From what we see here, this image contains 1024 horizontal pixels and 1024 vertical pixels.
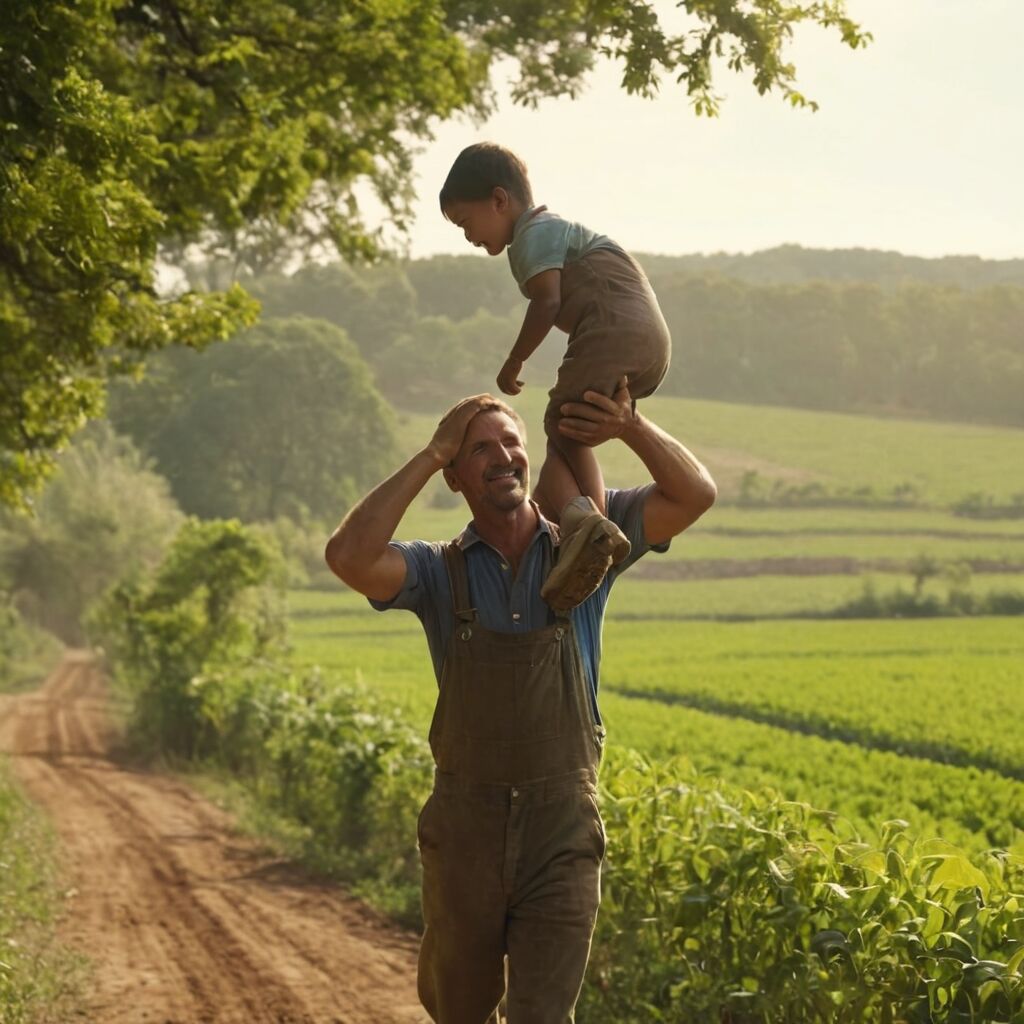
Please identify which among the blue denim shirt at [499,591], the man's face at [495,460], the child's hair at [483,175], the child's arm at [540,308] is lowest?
the blue denim shirt at [499,591]

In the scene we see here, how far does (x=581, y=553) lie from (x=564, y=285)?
0.82 m

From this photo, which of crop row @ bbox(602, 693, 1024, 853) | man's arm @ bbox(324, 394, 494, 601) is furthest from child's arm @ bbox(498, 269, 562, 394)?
crop row @ bbox(602, 693, 1024, 853)

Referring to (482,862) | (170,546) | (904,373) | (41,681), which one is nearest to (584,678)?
(482,862)

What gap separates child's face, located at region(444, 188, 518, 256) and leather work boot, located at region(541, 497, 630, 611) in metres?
0.80

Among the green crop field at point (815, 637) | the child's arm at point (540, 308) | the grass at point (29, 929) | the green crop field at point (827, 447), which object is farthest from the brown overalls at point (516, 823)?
the green crop field at point (827, 447)

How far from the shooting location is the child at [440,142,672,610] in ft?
13.7

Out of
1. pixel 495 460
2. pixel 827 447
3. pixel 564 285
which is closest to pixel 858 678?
pixel 495 460

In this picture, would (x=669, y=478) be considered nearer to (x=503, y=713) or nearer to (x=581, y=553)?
(x=581, y=553)

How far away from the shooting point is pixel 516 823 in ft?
13.9

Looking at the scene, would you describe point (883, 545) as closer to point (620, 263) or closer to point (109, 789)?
point (109, 789)

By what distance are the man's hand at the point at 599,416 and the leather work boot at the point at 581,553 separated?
0.67 feet

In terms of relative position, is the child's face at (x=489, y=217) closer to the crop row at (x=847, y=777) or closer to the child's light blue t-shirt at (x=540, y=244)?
the child's light blue t-shirt at (x=540, y=244)

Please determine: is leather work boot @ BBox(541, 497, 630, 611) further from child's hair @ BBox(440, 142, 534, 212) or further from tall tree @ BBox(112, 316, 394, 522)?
tall tree @ BBox(112, 316, 394, 522)

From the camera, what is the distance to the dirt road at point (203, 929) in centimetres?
909
